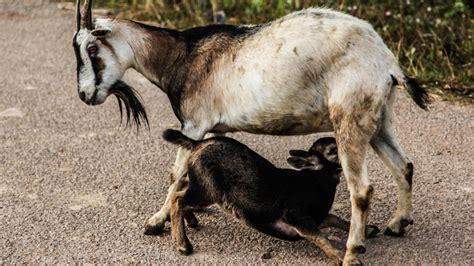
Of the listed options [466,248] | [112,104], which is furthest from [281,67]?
[112,104]

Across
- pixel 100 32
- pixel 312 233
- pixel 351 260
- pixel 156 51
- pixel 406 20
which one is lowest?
pixel 406 20

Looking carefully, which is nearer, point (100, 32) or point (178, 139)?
point (178, 139)

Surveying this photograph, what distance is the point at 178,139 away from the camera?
4871mm

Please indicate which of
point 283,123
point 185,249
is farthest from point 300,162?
point 185,249

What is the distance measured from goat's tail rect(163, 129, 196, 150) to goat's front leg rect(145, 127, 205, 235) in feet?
0.44

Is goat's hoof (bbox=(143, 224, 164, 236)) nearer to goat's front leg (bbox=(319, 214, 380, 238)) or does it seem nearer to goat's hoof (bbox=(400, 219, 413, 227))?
goat's front leg (bbox=(319, 214, 380, 238))

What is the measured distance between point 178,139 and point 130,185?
106 cm

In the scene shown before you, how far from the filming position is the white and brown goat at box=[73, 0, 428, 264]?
4551 millimetres

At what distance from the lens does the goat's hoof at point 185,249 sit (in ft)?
16.0

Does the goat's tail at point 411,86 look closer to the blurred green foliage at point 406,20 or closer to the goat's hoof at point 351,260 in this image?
the goat's hoof at point 351,260

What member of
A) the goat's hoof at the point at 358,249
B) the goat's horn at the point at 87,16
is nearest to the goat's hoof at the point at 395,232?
the goat's hoof at the point at 358,249

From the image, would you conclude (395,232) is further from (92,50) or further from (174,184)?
(92,50)

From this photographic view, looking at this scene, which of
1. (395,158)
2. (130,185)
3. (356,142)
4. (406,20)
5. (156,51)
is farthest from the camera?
(406,20)

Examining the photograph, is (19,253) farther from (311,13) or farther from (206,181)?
(311,13)
